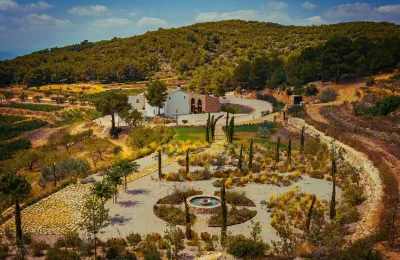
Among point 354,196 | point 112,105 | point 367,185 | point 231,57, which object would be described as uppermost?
point 231,57

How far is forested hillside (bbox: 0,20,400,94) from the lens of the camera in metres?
55.9

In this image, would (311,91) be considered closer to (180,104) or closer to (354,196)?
(180,104)

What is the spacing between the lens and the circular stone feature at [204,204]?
19.9m

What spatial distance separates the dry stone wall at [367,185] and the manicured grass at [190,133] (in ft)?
35.7

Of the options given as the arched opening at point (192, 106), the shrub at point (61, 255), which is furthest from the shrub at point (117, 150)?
the shrub at point (61, 255)

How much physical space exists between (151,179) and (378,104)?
25930mm

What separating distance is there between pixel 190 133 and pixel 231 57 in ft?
245

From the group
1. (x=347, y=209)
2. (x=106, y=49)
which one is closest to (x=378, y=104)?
(x=347, y=209)

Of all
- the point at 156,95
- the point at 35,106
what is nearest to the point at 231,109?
the point at 156,95

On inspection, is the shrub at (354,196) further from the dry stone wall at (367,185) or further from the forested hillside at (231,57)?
the forested hillside at (231,57)

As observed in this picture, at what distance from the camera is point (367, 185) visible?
2217 cm

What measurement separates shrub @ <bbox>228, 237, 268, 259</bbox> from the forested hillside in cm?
4451

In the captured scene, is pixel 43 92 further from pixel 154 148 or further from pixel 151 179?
pixel 151 179

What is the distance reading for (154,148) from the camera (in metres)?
33.5
